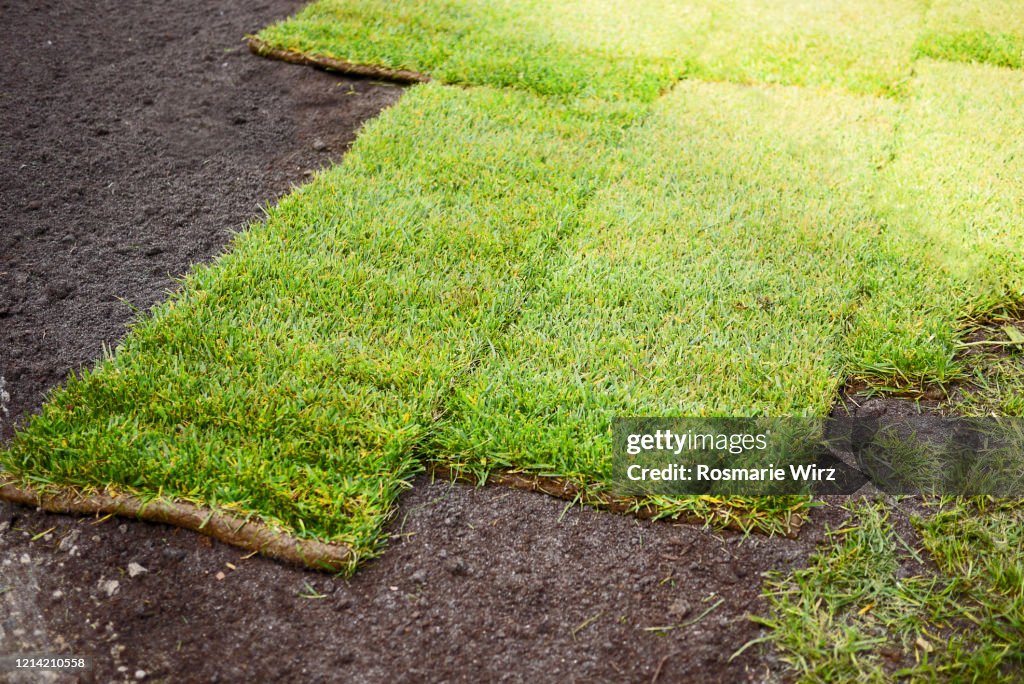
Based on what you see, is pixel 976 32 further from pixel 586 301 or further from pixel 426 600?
pixel 426 600

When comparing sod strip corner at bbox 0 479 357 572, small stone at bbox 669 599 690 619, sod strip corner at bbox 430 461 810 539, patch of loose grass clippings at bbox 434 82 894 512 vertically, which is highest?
patch of loose grass clippings at bbox 434 82 894 512

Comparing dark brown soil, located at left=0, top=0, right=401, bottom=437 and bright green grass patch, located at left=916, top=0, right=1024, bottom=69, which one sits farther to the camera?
bright green grass patch, located at left=916, top=0, right=1024, bottom=69

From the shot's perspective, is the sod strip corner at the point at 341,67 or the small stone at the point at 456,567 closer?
the small stone at the point at 456,567

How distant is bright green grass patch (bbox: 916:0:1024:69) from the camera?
4.96 metres

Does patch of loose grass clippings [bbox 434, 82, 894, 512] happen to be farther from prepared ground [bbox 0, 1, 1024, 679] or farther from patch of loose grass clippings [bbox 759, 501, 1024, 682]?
patch of loose grass clippings [bbox 759, 501, 1024, 682]

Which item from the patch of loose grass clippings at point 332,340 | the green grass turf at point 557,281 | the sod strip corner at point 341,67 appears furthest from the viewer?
the sod strip corner at point 341,67

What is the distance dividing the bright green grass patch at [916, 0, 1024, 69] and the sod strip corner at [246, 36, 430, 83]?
3.22m

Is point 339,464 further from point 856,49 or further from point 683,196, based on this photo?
point 856,49

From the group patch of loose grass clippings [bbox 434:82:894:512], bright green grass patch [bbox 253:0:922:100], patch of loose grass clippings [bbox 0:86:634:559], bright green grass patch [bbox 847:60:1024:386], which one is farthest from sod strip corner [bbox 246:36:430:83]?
bright green grass patch [bbox 847:60:1024:386]

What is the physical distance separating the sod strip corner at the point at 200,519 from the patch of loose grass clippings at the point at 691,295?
491mm

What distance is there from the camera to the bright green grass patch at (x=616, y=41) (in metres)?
4.57

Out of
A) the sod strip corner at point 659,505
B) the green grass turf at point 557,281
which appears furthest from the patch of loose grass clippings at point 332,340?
the sod strip corner at point 659,505

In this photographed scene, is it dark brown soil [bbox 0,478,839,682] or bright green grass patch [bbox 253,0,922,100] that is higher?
bright green grass patch [bbox 253,0,922,100]

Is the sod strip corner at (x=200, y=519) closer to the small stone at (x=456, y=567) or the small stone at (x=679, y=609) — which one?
the small stone at (x=456, y=567)
